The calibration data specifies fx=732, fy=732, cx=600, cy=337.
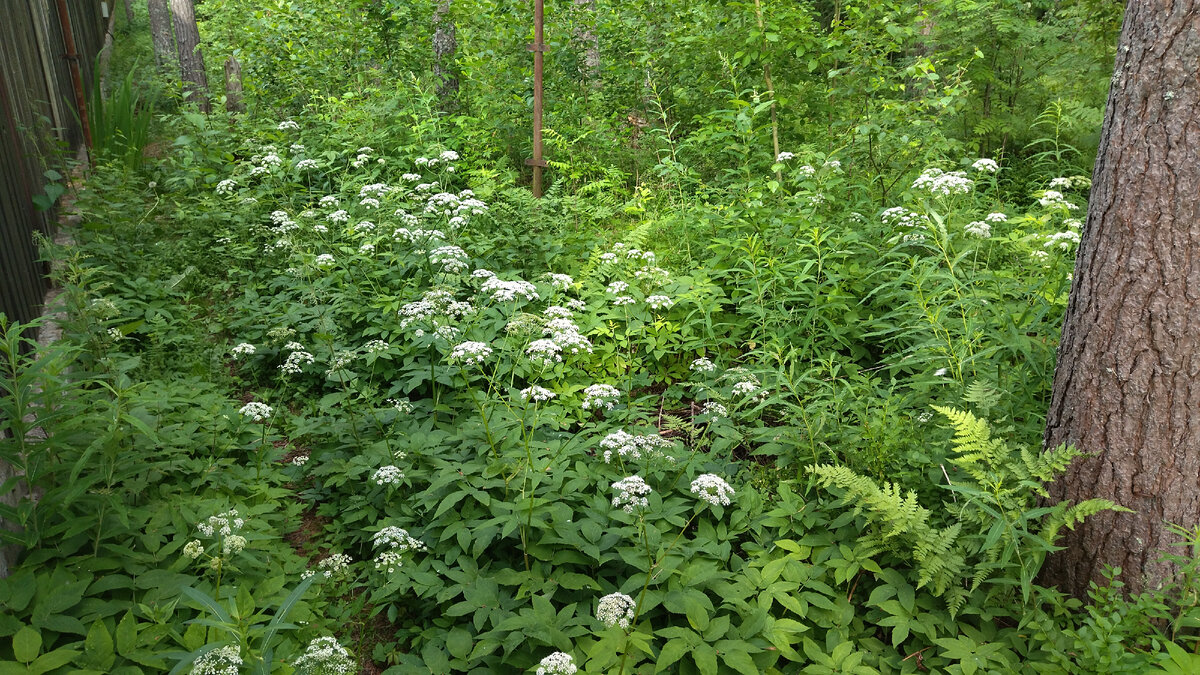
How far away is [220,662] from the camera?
6.70ft

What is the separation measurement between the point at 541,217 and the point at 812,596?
12.8 ft

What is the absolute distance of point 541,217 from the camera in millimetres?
5973

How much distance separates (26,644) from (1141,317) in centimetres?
381

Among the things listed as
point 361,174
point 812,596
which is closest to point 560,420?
point 812,596

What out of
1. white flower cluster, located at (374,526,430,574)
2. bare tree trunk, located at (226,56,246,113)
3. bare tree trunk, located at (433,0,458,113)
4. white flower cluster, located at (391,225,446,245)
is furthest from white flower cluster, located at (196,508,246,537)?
bare tree trunk, located at (226,56,246,113)

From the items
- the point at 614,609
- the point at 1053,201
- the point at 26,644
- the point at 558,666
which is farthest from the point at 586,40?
the point at 26,644

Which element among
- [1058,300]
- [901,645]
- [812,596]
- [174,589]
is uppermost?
[1058,300]

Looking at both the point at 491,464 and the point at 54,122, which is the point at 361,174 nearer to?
the point at 54,122

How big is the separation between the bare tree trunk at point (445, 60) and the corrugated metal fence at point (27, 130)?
3.62m

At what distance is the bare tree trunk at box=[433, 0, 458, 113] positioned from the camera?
8641mm

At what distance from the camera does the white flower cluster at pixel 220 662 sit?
2002 millimetres

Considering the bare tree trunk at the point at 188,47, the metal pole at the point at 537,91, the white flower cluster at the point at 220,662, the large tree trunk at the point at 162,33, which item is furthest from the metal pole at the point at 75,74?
the white flower cluster at the point at 220,662

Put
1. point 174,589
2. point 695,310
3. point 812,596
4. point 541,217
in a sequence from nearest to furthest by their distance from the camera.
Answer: point 174,589, point 812,596, point 695,310, point 541,217

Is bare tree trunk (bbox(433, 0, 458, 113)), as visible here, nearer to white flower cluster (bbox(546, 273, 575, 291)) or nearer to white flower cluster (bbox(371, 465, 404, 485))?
white flower cluster (bbox(546, 273, 575, 291))
